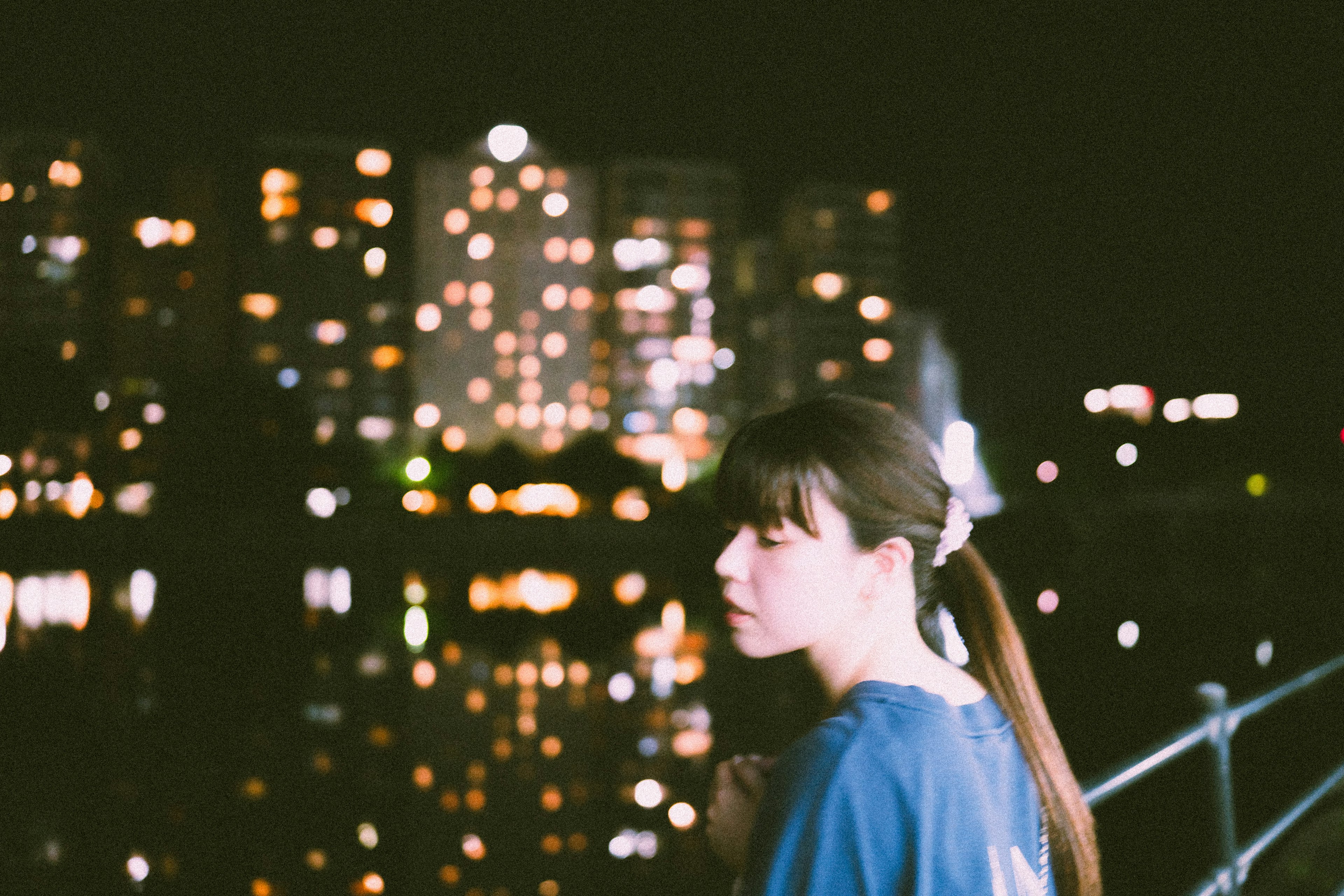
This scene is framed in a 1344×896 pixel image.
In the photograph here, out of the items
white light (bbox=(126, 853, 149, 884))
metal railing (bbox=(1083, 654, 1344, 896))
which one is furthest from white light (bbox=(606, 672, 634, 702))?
metal railing (bbox=(1083, 654, 1344, 896))

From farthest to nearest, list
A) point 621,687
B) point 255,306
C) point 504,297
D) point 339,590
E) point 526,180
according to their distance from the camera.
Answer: point 526,180
point 504,297
point 255,306
point 339,590
point 621,687

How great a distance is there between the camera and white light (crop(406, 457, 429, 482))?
191ft

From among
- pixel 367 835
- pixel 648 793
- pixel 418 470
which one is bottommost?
pixel 648 793

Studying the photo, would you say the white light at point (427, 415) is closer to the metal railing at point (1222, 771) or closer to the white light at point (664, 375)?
the white light at point (664, 375)

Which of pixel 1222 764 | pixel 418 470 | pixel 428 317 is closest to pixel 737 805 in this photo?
pixel 1222 764

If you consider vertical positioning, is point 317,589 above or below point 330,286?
below

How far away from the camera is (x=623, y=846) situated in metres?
11.7

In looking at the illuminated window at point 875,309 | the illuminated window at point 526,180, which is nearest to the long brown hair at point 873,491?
the illuminated window at point 526,180

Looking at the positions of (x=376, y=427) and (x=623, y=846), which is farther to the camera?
(x=376, y=427)

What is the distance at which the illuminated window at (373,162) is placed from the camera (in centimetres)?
6762

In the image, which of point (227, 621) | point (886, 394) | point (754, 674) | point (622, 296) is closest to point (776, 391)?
point (886, 394)

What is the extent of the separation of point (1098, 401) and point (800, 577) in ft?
261

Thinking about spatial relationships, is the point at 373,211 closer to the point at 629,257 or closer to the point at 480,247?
the point at 480,247

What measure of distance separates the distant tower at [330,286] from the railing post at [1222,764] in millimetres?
62918
